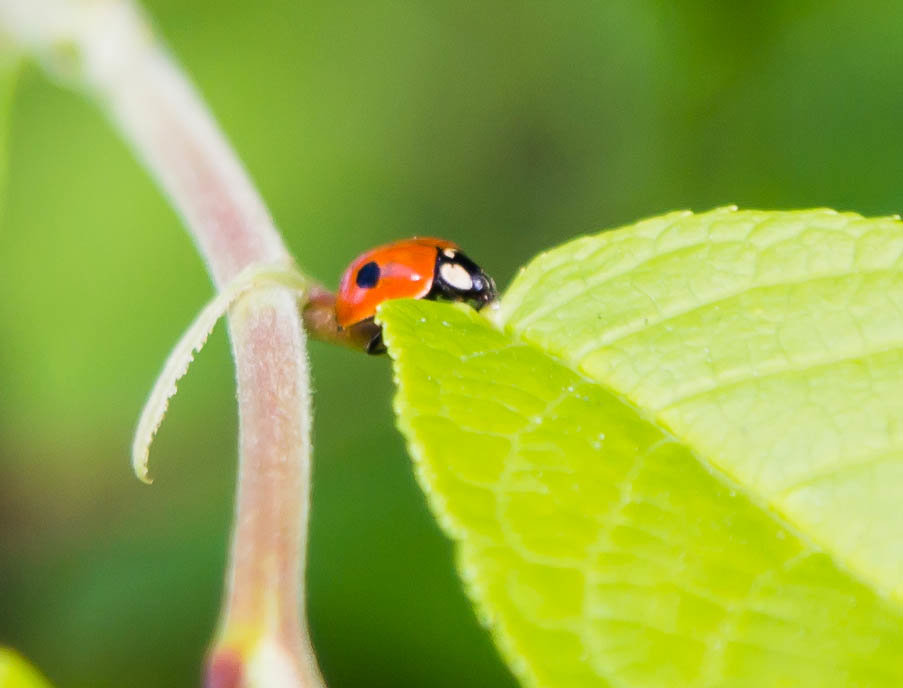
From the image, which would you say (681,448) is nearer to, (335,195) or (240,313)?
(240,313)

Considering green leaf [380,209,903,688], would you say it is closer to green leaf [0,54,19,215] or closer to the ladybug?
the ladybug

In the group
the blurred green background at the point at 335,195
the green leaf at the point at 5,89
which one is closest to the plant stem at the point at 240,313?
the green leaf at the point at 5,89

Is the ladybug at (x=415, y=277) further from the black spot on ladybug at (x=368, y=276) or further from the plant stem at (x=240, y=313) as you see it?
the plant stem at (x=240, y=313)

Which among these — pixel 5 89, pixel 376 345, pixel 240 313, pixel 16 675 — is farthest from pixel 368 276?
pixel 5 89

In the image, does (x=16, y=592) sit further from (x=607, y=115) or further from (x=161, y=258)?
(x=607, y=115)

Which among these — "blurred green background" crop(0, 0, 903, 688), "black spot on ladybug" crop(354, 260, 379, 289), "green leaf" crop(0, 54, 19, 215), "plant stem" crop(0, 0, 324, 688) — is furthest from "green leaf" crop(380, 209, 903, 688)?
"blurred green background" crop(0, 0, 903, 688)

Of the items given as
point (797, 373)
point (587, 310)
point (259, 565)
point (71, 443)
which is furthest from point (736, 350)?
point (71, 443)
